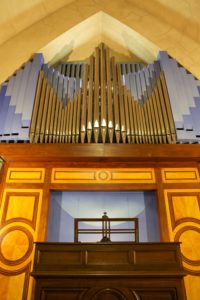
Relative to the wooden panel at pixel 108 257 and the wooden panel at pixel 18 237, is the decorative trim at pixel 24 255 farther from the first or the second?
the wooden panel at pixel 108 257

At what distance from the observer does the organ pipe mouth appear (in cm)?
446

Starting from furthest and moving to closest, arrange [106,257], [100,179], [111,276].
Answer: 1. [100,179]
2. [106,257]
3. [111,276]

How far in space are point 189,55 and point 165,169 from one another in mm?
2127

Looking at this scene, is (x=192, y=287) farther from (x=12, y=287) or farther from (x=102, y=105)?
(x=102, y=105)

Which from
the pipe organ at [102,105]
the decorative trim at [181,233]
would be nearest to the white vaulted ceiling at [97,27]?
the pipe organ at [102,105]

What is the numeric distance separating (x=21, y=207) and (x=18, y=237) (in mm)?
441

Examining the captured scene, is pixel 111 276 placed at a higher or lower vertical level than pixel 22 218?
lower

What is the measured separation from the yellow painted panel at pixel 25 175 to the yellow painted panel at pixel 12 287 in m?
1.39

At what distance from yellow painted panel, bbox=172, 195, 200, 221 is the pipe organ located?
887mm

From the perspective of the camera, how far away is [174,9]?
10.2ft

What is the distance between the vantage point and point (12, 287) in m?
3.62

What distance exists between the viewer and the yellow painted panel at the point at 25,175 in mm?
4410

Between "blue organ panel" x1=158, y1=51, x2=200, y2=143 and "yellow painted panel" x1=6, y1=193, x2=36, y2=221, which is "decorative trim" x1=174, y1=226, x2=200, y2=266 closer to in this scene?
"blue organ panel" x1=158, y1=51, x2=200, y2=143

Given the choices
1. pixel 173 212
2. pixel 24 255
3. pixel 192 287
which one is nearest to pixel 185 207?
pixel 173 212
